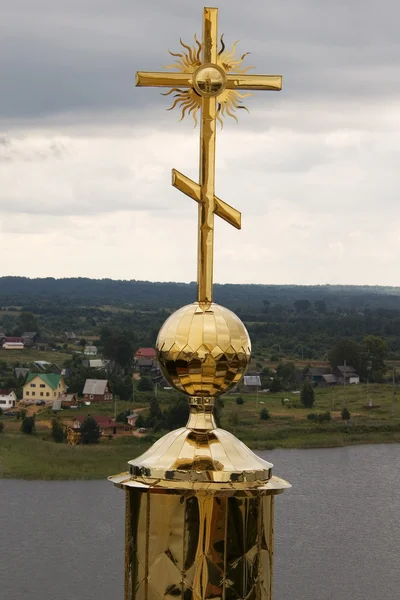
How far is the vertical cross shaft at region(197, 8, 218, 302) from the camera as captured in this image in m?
1.88

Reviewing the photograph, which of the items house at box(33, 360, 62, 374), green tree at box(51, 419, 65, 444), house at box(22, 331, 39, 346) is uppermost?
house at box(22, 331, 39, 346)

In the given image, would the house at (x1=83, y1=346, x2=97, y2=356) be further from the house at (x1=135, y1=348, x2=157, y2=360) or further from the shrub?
the shrub

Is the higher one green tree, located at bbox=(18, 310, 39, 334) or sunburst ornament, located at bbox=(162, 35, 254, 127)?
green tree, located at bbox=(18, 310, 39, 334)

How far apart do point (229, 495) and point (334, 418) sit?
30.3m

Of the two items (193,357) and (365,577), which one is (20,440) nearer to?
(365,577)

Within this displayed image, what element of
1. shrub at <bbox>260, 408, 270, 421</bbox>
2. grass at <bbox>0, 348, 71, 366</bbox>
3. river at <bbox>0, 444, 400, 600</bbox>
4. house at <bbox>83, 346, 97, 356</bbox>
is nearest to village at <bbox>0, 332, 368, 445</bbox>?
house at <bbox>83, 346, 97, 356</bbox>

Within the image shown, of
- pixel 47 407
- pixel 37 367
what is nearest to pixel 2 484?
pixel 47 407

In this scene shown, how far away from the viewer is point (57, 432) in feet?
93.0

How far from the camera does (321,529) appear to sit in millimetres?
19828

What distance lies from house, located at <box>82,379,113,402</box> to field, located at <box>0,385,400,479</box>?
125 cm

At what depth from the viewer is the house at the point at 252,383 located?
37.5 metres

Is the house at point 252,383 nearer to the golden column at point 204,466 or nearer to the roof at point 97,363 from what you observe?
the roof at point 97,363

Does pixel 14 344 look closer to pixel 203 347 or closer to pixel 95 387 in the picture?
pixel 95 387

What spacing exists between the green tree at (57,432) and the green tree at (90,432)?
45 centimetres
